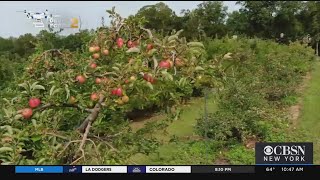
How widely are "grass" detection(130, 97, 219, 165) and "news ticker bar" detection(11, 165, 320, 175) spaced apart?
28 cm

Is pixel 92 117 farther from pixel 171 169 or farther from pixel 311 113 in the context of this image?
pixel 311 113

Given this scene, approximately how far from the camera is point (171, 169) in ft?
5.85

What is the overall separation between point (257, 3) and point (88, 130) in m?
2.33

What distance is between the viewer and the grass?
2424 mm

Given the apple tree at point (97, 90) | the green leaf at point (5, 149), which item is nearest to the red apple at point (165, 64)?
the apple tree at point (97, 90)

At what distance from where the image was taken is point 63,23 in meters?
1.86

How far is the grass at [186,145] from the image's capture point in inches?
95.4

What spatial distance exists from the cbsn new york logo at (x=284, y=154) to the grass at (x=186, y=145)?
0.48 m

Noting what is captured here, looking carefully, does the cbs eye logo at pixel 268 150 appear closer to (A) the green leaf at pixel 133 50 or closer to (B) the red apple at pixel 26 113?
(A) the green leaf at pixel 133 50

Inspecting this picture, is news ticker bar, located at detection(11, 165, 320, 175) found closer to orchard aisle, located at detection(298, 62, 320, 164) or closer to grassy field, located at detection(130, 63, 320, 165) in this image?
grassy field, located at detection(130, 63, 320, 165)

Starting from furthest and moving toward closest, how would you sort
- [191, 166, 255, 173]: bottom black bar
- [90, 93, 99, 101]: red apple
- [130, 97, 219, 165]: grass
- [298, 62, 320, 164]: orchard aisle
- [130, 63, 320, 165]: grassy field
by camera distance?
[298, 62, 320, 164]: orchard aisle → [130, 97, 219, 165]: grass → [130, 63, 320, 165]: grassy field → [191, 166, 255, 173]: bottom black bar → [90, 93, 99, 101]: red apple

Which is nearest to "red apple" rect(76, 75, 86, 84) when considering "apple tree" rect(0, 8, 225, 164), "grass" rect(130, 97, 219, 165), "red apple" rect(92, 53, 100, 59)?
"apple tree" rect(0, 8, 225, 164)

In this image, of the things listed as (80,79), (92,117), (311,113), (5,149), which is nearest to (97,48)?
(80,79)

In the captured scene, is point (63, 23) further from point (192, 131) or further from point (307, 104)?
point (192, 131)
